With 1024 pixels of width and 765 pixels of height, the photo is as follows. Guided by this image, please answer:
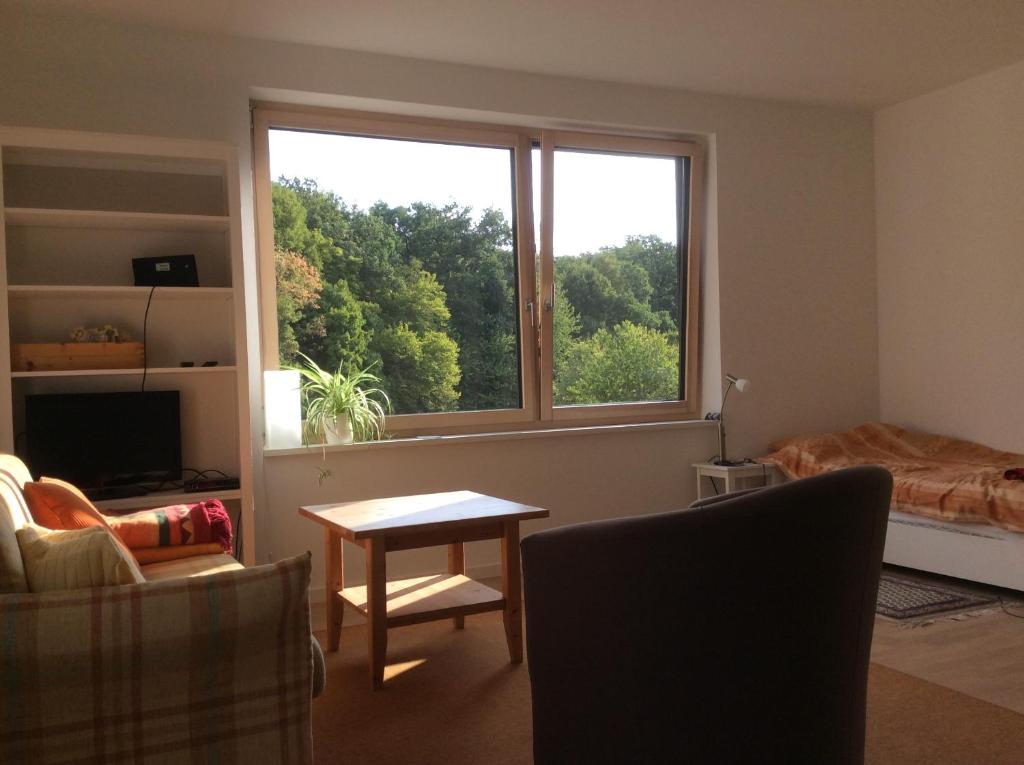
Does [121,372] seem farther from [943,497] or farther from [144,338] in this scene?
[943,497]

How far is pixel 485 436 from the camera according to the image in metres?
4.72

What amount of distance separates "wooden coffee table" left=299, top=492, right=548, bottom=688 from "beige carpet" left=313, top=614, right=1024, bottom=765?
14 centimetres

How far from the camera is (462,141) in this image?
492cm

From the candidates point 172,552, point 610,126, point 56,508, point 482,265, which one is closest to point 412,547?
point 172,552

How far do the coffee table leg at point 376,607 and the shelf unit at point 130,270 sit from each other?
873 millimetres

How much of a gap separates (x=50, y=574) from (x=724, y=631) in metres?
1.20

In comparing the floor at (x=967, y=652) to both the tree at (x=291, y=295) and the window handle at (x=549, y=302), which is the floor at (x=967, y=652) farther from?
the tree at (x=291, y=295)

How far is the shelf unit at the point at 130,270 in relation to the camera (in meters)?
3.62

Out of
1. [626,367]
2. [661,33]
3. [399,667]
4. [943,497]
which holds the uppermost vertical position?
[661,33]

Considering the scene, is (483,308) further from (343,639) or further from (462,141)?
(343,639)

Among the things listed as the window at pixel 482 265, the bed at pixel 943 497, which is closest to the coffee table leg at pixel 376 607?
the window at pixel 482 265

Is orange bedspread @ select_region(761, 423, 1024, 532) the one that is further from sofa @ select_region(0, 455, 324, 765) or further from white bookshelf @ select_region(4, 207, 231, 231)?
sofa @ select_region(0, 455, 324, 765)

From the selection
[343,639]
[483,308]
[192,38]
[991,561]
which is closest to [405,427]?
[483,308]

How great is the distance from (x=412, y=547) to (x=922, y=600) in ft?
7.65
